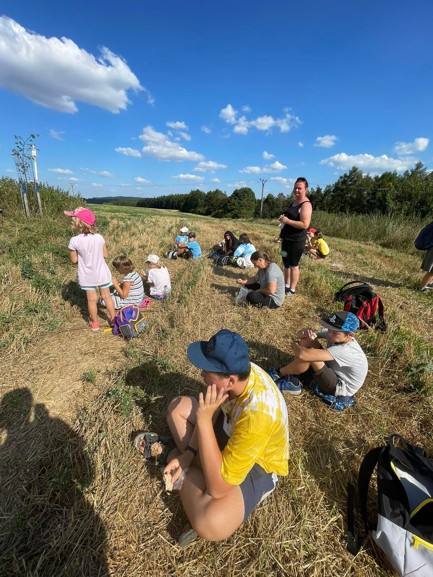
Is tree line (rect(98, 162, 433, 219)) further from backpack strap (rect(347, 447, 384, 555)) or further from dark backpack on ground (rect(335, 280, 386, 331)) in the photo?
backpack strap (rect(347, 447, 384, 555))

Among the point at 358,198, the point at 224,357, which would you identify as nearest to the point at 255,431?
the point at 224,357

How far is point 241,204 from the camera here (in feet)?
213

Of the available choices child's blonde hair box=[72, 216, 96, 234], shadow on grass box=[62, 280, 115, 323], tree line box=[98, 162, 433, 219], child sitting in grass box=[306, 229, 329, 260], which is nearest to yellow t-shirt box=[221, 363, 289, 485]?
child's blonde hair box=[72, 216, 96, 234]

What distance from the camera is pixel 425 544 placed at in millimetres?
1604

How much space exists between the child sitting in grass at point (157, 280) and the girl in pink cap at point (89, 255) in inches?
56.1

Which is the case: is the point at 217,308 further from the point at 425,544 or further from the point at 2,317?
the point at 425,544

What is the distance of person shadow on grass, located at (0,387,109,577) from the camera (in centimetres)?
175

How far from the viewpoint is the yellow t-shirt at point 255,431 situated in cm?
163

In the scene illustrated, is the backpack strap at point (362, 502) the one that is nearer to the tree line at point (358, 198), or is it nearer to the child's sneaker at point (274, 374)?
the child's sneaker at point (274, 374)

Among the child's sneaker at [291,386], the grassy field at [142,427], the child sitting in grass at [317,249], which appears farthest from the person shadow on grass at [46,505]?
the child sitting in grass at [317,249]

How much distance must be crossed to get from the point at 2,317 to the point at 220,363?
147 inches

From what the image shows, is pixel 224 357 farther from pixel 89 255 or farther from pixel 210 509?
pixel 89 255

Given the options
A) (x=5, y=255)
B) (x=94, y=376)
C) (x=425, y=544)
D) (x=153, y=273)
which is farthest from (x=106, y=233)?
(x=425, y=544)

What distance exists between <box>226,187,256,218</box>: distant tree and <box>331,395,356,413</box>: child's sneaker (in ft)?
209
